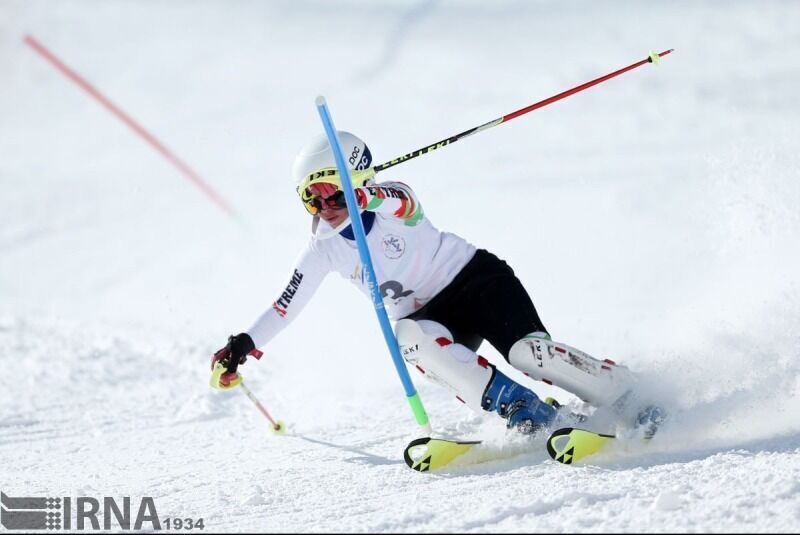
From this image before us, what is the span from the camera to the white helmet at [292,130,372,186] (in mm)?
3975

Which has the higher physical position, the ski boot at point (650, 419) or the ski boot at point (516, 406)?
the ski boot at point (516, 406)

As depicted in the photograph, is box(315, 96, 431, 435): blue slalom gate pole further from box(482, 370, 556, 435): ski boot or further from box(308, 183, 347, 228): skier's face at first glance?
box(482, 370, 556, 435): ski boot

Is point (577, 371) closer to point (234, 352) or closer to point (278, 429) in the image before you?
point (234, 352)

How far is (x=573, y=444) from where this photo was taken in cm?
340

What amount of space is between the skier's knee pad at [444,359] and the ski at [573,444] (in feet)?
1.45

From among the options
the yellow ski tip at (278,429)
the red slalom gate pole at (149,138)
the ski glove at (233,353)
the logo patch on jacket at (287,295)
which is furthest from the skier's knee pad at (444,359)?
the red slalom gate pole at (149,138)

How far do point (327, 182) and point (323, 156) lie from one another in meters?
0.12

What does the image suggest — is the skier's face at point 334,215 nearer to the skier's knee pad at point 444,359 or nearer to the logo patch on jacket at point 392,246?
the logo patch on jacket at point 392,246

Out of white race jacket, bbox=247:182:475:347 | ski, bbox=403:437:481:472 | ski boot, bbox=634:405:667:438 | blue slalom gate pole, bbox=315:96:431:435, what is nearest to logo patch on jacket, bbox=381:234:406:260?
white race jacket, bbox=247:182:475:347

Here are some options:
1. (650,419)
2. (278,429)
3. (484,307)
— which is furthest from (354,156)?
(278,429)

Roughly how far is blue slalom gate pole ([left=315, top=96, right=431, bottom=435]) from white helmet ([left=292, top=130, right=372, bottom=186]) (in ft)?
0.29

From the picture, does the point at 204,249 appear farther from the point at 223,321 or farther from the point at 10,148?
the point at 10,148

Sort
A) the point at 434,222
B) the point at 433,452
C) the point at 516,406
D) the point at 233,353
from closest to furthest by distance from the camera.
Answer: the point at 433,452
the point at 516,406
the point at 233,353
the point at 434,222

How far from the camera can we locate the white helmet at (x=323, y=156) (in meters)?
3.97
